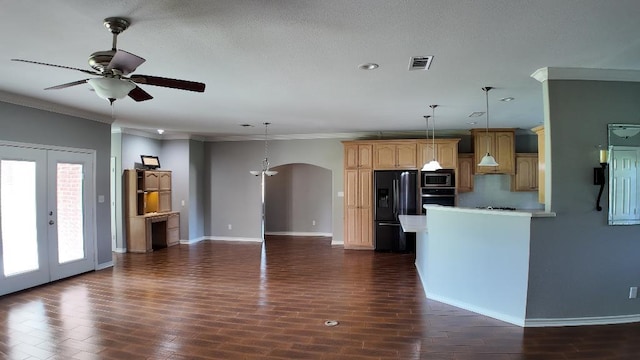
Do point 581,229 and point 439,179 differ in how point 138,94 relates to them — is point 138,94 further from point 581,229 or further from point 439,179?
point 439,179

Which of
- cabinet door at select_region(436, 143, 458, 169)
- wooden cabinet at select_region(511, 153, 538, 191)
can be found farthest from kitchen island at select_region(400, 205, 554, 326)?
wooden cabinet at select_region(511, 153, 538, 191)

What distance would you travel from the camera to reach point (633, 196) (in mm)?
3443

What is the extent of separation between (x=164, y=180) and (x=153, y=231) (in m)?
1.20

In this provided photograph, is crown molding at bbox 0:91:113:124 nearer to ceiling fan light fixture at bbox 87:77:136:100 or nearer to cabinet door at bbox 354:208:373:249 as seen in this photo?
ceiling fan light fixture at bbox 87:77:136:100

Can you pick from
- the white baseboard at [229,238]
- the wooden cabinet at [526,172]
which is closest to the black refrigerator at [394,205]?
the wooden cabinet at [526,172]

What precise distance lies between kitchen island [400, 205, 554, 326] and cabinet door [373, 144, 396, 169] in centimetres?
290

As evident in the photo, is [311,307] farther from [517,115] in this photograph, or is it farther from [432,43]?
[517,115]

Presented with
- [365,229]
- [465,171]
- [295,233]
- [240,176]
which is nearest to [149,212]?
[240,176]

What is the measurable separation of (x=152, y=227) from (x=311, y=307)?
5.45 meters

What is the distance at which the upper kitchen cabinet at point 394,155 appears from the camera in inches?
283

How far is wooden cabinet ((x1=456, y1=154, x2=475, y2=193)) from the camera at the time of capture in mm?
7352

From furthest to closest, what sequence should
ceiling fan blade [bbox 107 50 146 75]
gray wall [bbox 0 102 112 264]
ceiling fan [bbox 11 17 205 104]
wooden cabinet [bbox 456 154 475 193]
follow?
wooden cabinet [bbox 456 154 475 193] → gray wall [bbox 0 102 112 264] → ceiling fan [bbox 11 17 205 104] → ceiling fan blade [bbox 107 50 146 75]

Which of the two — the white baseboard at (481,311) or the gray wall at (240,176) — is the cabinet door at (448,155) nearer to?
the gray wall at (240,176)

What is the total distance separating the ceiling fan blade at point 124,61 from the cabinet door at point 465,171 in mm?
6602
